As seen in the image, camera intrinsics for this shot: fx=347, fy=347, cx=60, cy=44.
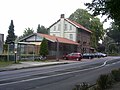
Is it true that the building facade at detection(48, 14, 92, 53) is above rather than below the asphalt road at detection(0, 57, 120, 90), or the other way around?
above

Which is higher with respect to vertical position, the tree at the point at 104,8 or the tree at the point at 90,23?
the tree at the point at 90,23

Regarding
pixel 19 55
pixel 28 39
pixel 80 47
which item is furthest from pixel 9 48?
pixel 80 47

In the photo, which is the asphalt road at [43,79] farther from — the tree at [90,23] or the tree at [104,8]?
the tree at [90,23]

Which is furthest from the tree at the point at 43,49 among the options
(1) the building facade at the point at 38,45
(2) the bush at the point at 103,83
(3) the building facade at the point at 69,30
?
(2) the bush at the point at 103,83

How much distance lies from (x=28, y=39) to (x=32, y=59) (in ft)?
62.0

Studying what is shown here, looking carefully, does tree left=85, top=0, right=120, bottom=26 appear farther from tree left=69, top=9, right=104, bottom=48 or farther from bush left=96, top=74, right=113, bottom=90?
tree left=69, top=9, right=104, bottom=48

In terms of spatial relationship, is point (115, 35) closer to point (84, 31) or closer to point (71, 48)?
point (84, 31)

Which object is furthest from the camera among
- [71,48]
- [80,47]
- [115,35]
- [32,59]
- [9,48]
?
[115,35]

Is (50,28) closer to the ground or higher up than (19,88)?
higher up

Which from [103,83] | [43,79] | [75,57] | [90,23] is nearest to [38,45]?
[75,57]

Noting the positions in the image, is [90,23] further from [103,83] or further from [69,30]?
[103,83]

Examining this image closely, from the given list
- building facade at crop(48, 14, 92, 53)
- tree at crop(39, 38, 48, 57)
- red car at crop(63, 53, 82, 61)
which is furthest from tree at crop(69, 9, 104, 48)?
tree at crop(39, 38, 48, 57)

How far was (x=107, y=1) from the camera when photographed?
1719 cm

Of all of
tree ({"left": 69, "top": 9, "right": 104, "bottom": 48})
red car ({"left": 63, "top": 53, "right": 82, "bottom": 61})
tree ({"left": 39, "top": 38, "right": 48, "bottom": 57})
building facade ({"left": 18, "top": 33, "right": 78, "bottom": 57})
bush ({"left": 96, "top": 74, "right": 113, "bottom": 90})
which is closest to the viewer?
bush ({"left": 96, "top": 74, "right": 113, "bottom": 90})
